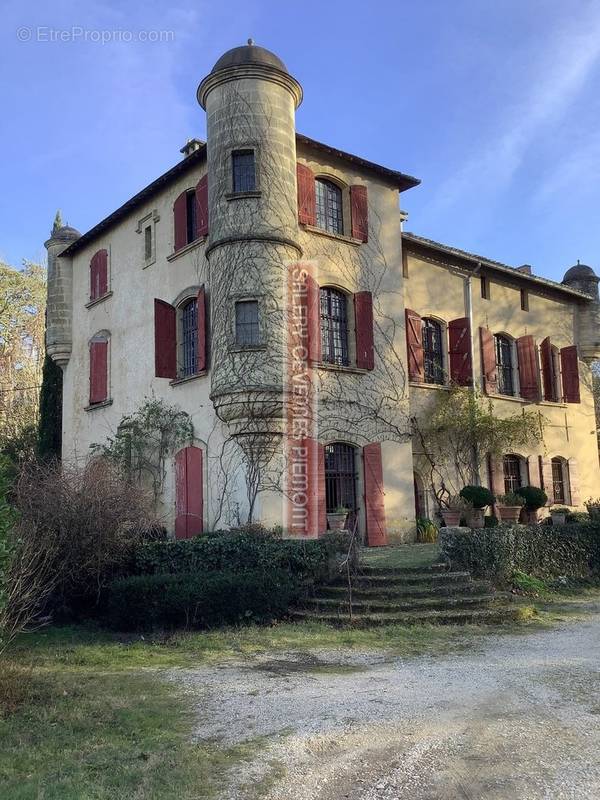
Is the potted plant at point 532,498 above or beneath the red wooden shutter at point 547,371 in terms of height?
beneath

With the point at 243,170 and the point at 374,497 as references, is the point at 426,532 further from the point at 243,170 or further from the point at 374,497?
the point at 243,170

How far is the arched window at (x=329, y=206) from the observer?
1700cm

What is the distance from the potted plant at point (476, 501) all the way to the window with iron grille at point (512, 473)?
3.75 meters

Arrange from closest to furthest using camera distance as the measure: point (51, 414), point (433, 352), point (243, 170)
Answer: point (243, 170) → point (433, 352) → point (51, 414)

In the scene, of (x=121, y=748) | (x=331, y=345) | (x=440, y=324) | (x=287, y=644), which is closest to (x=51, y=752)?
(x=121, y=748)

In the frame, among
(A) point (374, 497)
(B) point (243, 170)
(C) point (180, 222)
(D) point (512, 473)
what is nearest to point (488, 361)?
(D) point (512, 473)

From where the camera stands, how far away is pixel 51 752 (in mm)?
5414

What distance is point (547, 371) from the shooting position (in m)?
22.2

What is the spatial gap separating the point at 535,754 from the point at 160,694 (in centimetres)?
364

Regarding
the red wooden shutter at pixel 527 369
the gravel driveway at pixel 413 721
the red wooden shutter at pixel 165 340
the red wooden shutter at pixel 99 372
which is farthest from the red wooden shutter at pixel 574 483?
the red wooden shutter at pixel 99 372

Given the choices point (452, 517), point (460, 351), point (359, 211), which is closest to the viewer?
point (452, 517)

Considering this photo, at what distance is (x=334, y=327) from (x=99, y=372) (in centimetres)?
697

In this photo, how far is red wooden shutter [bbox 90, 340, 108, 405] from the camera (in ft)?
64.4

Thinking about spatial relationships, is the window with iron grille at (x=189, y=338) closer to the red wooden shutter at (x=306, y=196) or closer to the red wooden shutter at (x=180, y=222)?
the red wooden shutter at (x=180, y=222)
